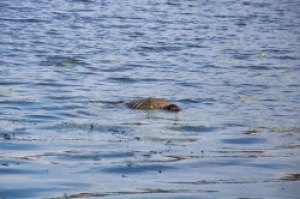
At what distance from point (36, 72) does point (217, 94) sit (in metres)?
4.58

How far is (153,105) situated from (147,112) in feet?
1.44

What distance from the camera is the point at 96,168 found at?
9.25 meters

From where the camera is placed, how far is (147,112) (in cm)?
1359

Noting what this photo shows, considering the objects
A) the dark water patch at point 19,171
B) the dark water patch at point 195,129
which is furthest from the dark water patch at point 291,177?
the dark water patch at point 195,129

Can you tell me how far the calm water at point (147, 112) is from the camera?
342 inches

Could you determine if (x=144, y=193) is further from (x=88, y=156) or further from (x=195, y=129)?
(x=195, y=129)

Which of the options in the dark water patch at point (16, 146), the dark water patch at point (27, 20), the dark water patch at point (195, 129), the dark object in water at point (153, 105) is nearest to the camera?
the dark water patch at point (16, 146)

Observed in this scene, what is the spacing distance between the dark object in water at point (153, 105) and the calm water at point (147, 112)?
0.19 m

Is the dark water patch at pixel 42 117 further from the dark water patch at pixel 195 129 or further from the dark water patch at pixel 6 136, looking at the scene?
the dark water patch at pixel 195 129

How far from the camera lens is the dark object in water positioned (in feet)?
45.7

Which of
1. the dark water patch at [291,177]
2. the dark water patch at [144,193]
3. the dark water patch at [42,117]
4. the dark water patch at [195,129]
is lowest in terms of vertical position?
the dark water patch at [144,193]

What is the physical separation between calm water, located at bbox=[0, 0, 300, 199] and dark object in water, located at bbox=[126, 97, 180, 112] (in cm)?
19

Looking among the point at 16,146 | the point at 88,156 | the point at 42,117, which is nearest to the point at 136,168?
the point at 88,156

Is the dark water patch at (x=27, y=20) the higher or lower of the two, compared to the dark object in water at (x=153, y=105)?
higher
